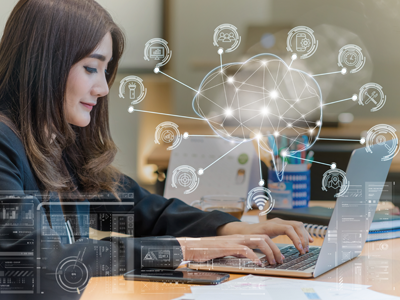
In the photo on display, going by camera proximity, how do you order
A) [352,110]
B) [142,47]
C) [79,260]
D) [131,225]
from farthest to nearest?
Answer: [352,110] < [142,47] < [131,225] < [79,260]

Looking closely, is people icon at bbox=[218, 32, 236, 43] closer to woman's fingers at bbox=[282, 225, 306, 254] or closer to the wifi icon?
the wifi icon

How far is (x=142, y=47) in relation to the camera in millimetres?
1396

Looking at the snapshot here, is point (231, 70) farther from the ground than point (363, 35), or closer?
closer

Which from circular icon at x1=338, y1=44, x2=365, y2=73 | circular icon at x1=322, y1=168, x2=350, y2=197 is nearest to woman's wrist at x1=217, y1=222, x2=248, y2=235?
circular icon at x1=322, y1=168, x2=350, y2=197

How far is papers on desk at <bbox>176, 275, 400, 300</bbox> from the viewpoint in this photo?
0.51 meters

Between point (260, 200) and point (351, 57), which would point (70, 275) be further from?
point (351, 57)

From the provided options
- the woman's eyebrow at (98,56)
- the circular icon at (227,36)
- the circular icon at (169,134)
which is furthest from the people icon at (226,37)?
the woman's eyebrow at (98,56)

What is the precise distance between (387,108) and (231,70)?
1.97 feet

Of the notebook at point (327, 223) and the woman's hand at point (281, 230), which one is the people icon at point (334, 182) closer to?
the notebook at point (327, 223)

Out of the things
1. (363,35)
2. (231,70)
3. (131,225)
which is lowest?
(131,225)

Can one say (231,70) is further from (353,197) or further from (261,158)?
(353,197)

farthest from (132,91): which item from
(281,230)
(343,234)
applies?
(343,234)

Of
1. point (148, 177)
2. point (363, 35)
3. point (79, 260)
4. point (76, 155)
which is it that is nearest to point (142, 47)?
point (148, 177)

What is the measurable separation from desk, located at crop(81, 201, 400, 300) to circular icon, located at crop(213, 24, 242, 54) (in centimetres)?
96
